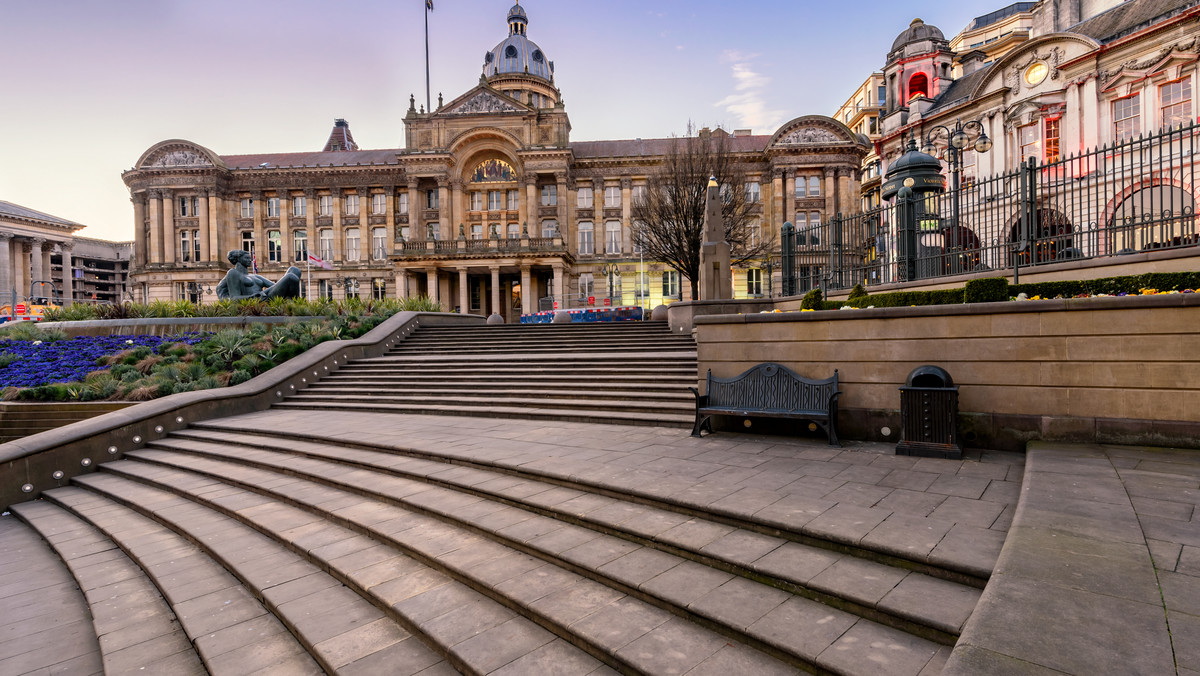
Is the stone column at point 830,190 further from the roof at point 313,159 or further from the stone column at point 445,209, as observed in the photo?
the roof at point 313,159

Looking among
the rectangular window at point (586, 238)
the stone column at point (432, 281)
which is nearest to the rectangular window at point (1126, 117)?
the rectangular window at point (586, 238)

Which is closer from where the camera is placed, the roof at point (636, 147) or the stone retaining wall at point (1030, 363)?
the stone retaining wall at point (1030, 363)

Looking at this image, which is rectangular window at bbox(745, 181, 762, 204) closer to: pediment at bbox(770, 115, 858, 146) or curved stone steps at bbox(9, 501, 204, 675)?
pediment at bbox(770, 115, 858, 146)

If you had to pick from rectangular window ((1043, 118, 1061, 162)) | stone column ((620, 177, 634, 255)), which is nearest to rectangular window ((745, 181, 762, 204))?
stone column ((620, 177, 634, 255))

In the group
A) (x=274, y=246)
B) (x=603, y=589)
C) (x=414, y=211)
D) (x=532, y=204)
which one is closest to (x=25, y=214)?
(x=274, y=246)

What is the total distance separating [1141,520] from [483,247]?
4529 cm

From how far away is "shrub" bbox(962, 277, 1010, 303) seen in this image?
23.6 feet

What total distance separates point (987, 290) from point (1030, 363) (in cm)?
161

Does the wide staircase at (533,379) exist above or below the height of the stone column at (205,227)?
below

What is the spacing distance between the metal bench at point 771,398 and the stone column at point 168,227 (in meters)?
63.8

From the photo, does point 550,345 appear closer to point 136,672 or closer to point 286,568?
point 286,568

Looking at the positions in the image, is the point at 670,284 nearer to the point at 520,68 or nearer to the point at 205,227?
the point at 520,68

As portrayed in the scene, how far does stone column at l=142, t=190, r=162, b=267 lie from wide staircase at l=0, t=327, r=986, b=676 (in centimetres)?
5932

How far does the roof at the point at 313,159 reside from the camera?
178ft
